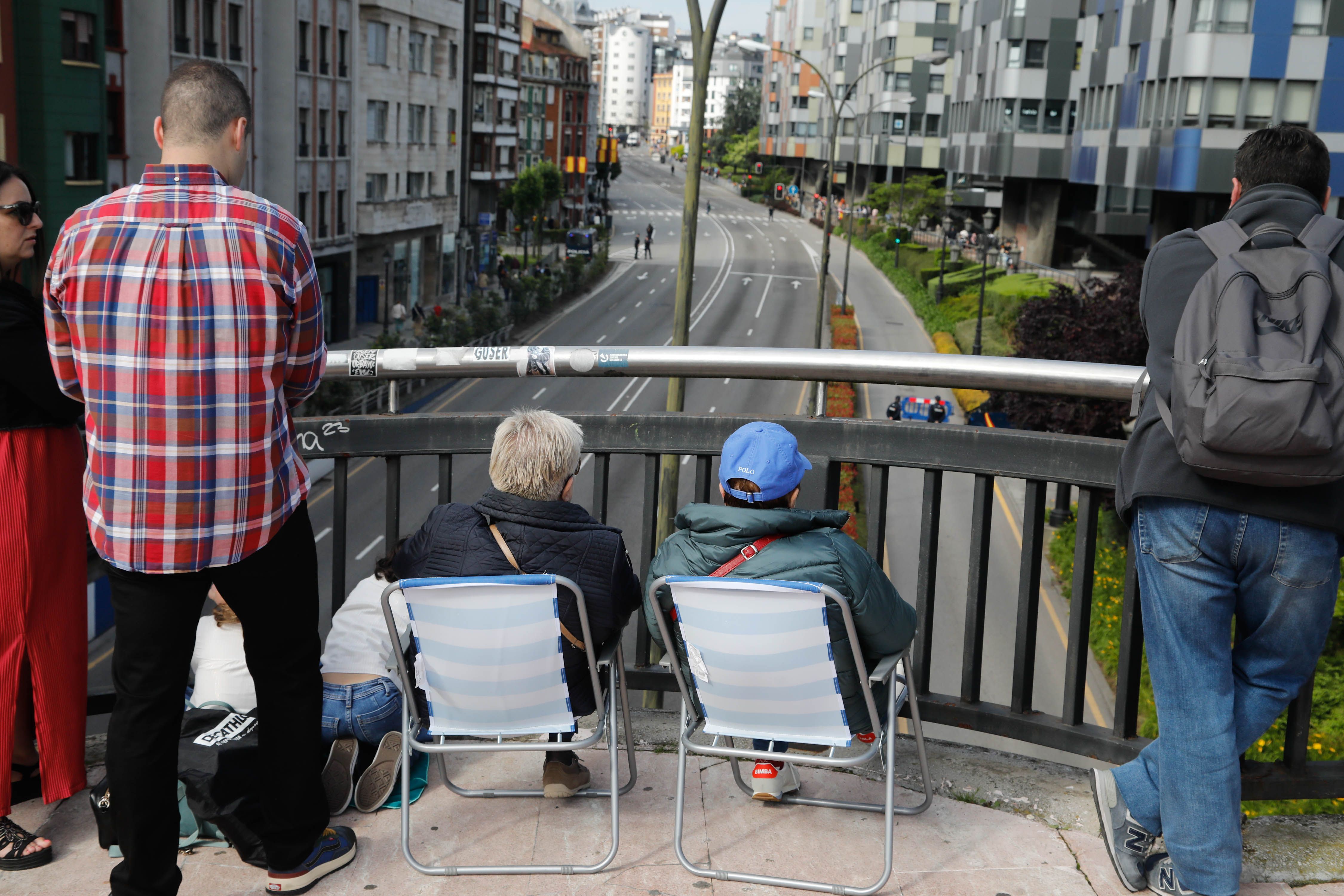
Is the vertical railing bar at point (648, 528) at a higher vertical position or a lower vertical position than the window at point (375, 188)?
lower

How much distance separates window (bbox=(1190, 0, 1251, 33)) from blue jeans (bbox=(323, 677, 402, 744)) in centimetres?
4161

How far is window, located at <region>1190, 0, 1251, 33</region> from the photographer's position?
127 ft

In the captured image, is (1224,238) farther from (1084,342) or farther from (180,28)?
(180,28)

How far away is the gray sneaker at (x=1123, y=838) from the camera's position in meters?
3.21

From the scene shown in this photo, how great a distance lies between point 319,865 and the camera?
3.22 m

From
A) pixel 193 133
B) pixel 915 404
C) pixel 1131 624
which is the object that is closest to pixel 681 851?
pixel 1131 624

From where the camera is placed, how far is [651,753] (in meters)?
4.02

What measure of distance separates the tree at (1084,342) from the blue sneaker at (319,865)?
17667 millimetres

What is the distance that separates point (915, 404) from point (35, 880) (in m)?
27.7

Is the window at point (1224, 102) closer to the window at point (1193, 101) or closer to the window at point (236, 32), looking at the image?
the window at point (1193, 101)

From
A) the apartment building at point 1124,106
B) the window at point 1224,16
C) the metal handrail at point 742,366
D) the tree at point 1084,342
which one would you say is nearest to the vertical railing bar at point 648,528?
the metal handrail at point 742,366

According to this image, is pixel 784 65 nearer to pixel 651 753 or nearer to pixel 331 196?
pixel 331 196

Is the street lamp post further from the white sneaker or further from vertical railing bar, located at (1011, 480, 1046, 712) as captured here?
the white sneaker

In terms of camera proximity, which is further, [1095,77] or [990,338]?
[1095,77]
